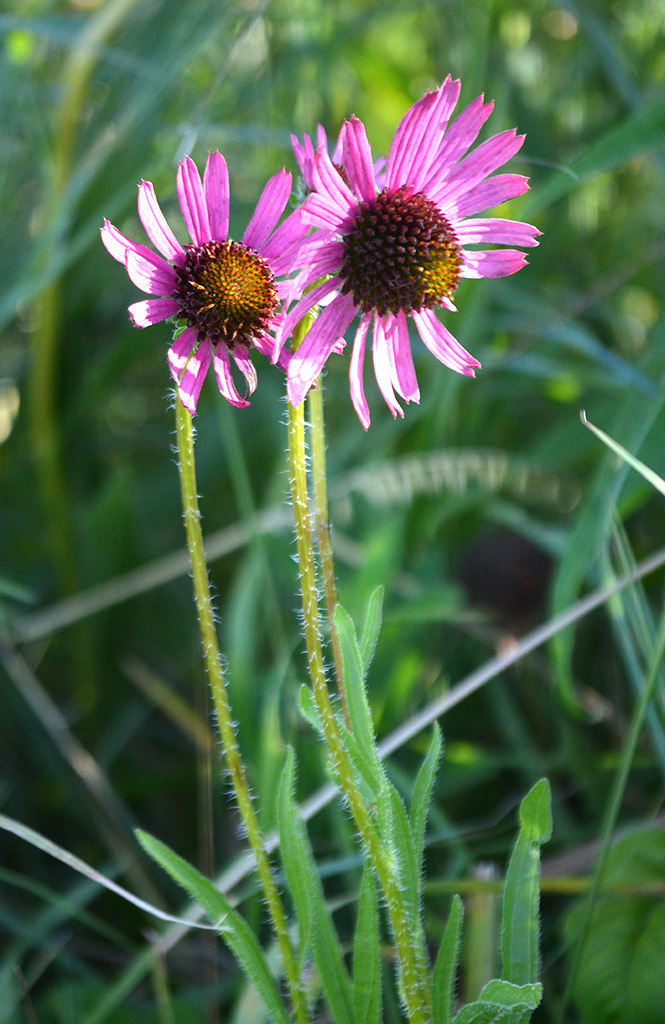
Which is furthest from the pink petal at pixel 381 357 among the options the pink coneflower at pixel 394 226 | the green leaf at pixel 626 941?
the green leaf at pixel 626 941

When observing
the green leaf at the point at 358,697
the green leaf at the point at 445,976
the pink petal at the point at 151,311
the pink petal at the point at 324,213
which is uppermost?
the pink petal at the point at 324,213

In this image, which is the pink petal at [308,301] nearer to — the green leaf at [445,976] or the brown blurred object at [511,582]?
the green leaf at [445,976]

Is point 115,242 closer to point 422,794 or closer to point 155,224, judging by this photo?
point 155,224

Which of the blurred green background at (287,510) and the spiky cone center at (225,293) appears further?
the blurred green background at (287,510)

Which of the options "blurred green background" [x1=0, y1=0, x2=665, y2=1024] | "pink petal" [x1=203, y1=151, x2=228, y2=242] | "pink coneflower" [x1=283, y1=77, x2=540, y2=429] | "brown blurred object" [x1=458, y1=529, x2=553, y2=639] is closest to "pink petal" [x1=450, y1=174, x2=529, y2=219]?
"pink coneflower" [x1=283, y1=77, x2=540, y2=429]

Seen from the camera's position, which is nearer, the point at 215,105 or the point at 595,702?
the point at 595,702

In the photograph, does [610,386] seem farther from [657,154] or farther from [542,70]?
[542,70]

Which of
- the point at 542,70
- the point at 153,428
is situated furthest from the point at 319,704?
the point at 542,70

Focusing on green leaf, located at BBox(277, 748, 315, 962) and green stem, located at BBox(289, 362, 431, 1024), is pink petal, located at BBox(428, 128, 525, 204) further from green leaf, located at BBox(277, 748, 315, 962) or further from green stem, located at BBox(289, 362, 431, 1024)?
green leaf, located at BBox(277, 748, 315, 962)
